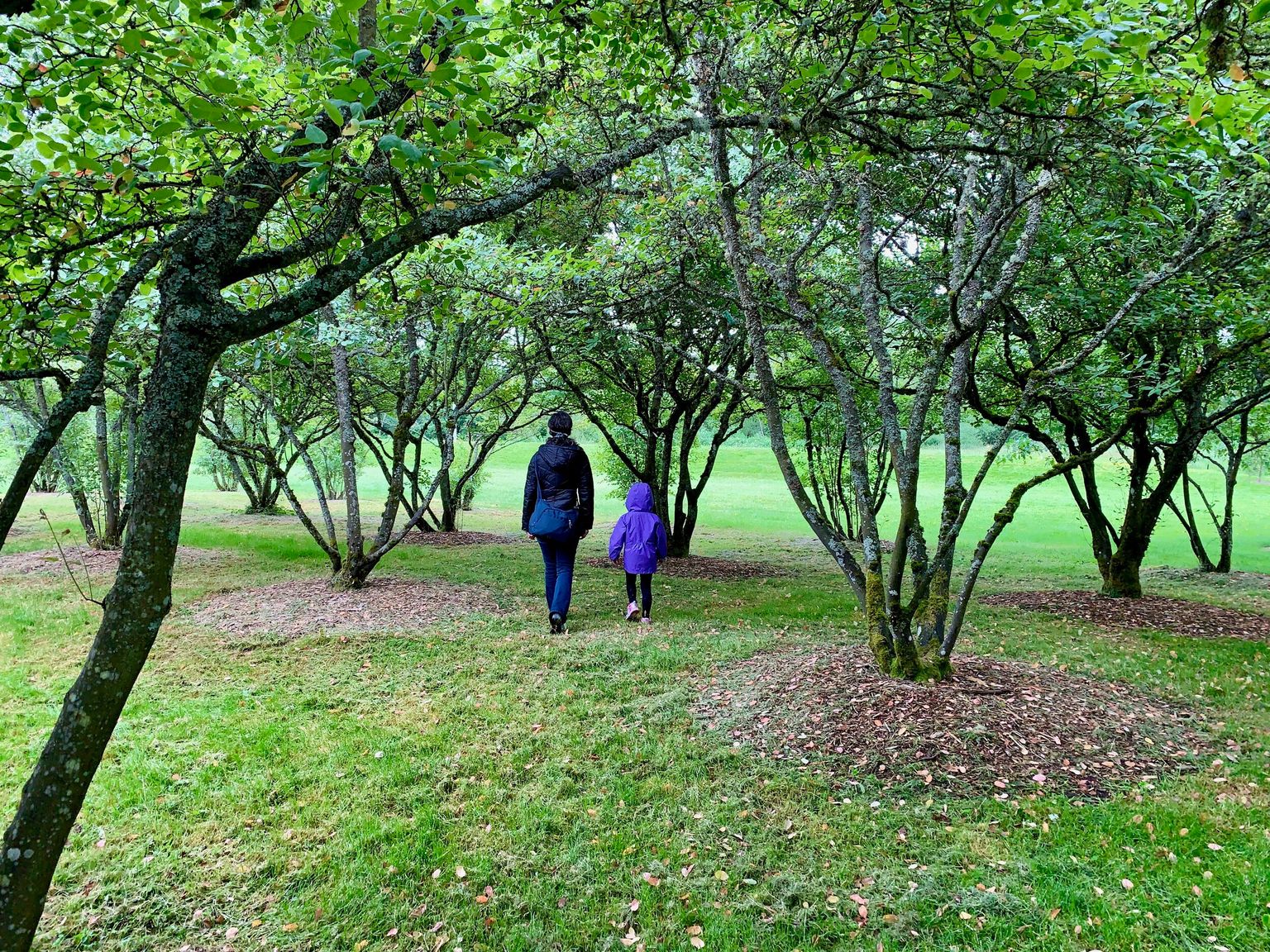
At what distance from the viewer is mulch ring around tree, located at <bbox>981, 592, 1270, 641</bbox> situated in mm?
8758

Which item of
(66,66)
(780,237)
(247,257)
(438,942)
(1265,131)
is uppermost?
(780,237)

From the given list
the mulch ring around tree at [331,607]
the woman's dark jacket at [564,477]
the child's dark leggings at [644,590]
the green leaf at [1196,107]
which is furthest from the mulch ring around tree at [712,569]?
the green leaf at [1196,107]

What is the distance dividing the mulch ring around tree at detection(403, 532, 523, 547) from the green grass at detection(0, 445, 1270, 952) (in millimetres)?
10232

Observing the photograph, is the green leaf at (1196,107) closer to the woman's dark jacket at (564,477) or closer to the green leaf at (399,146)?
the green leaf at (399,146)

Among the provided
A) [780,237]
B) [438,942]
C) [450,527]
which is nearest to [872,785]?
[438,942]

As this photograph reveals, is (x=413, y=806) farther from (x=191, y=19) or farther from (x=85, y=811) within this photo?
(x=191, y=19)

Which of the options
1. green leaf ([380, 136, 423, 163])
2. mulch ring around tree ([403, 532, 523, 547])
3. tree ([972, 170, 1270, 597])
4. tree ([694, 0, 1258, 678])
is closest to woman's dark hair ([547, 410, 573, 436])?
tree ([694, 0, 1258, 678])

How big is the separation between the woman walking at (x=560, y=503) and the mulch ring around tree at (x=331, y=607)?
180 cm

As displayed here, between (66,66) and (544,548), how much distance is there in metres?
5.89

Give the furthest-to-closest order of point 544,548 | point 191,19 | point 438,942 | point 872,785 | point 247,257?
1. point 544,548
2. point 872,785
3. point 191,19
4. point 438,942
5. point 247,257

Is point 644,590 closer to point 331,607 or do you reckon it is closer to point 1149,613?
point 331,607

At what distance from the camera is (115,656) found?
2.06 metres

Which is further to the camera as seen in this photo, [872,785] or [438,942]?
[872,785]

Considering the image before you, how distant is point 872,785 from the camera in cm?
427
